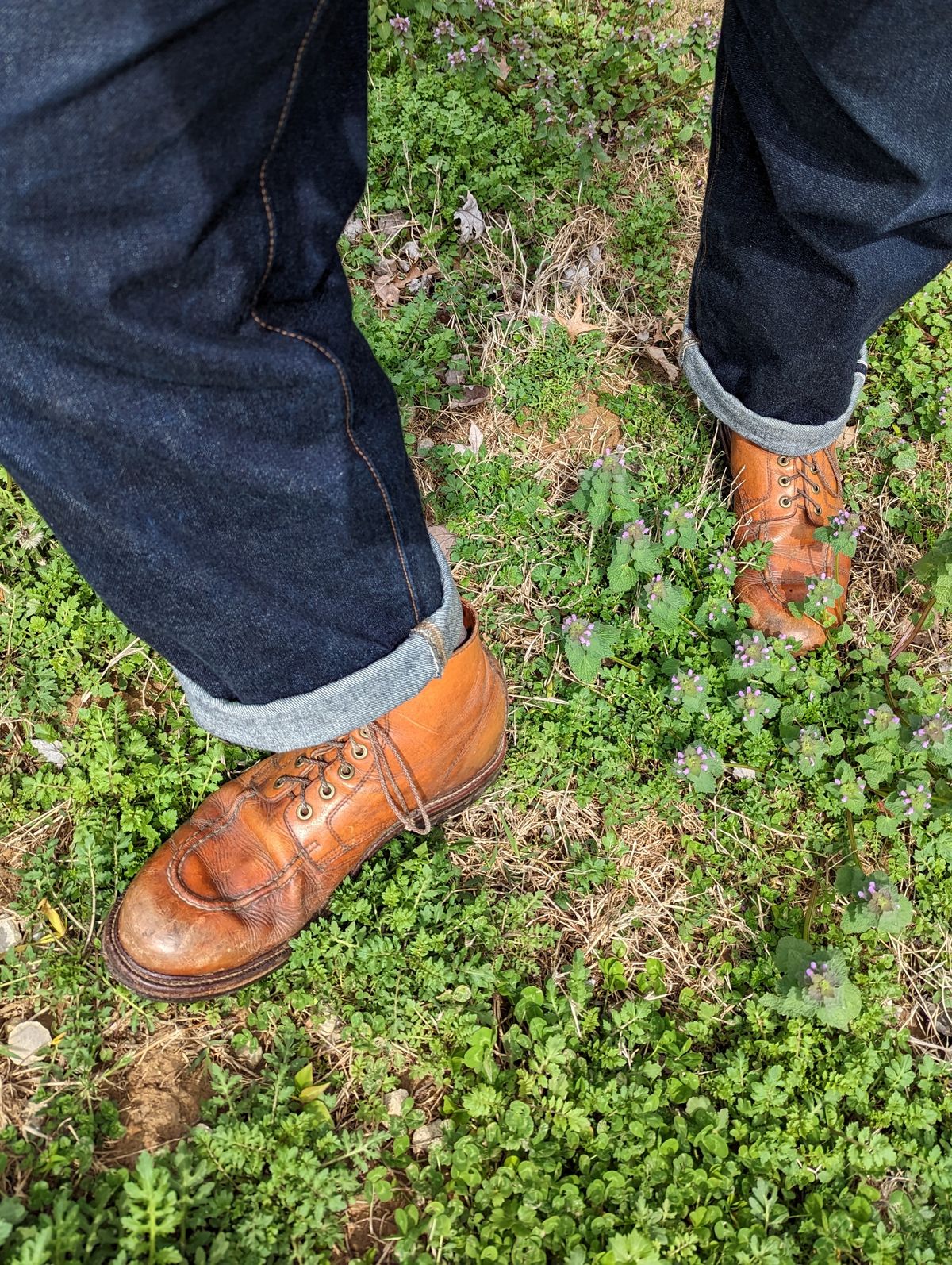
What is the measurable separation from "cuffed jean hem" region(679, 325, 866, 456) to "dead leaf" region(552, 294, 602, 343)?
532 millimetres

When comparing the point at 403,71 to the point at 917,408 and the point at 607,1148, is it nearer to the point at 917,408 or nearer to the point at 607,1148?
the point at 917,408

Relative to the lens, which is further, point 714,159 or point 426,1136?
point 714,159

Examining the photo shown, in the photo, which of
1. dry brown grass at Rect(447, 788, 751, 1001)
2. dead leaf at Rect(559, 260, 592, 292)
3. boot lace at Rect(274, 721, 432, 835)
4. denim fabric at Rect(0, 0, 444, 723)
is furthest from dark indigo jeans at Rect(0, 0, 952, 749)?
dead leaf at Rect(559, 260, 592, 292)

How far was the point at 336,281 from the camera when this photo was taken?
1458 mm

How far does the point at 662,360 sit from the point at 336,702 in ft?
7.01

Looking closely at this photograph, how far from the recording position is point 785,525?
9.13 feet

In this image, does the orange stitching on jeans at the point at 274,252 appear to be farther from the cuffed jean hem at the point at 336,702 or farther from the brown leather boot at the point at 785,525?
the brown leather boot at the point at 785,525

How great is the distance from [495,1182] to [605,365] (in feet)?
8.46

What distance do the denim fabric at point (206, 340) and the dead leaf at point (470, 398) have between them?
4.81 feet

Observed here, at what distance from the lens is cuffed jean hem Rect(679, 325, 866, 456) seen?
266 cm

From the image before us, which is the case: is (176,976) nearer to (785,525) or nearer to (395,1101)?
(395,1101)

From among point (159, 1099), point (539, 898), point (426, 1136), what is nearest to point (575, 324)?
point (539, 898)

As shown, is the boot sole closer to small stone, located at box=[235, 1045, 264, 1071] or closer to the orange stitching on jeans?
small stone, located at box=[235, 1045, 264, 1071]

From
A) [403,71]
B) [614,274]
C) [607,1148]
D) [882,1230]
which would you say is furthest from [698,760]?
[403,71]
